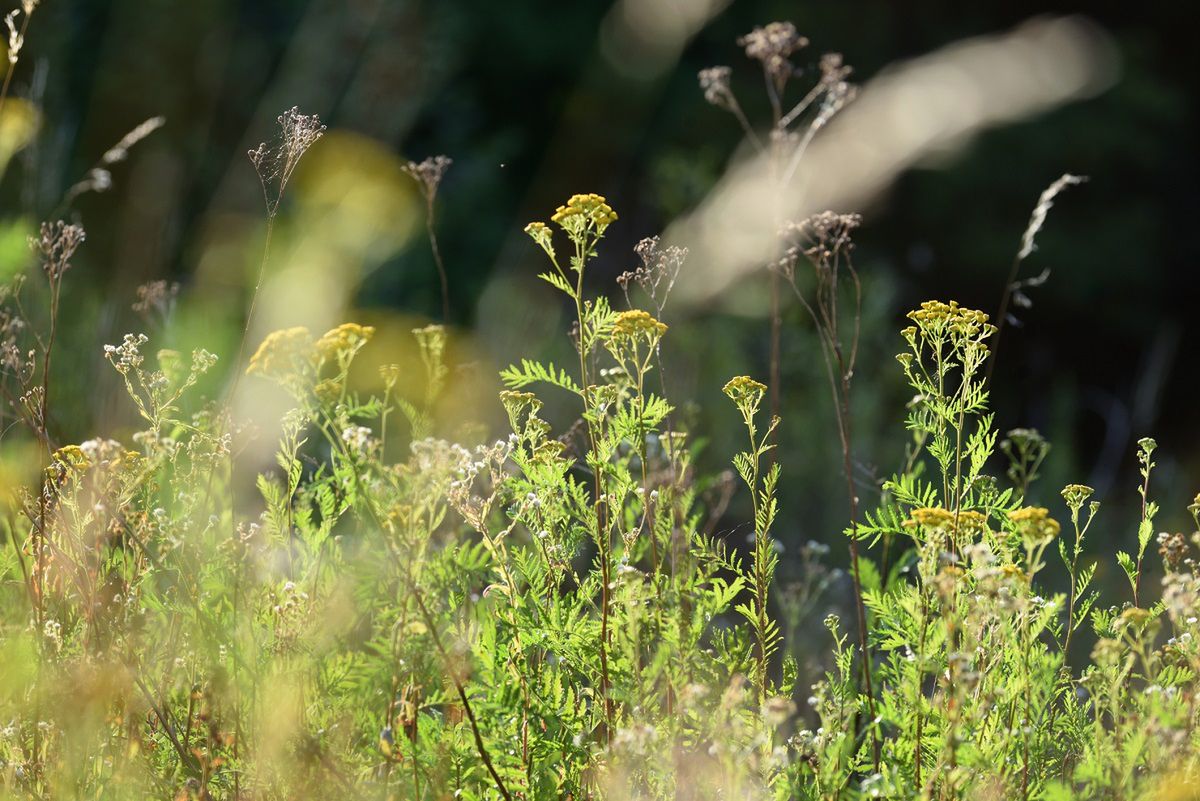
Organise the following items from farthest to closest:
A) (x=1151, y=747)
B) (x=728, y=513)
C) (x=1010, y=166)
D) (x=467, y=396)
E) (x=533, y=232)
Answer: (x=1010, y=166)
(x=728, y=513)
(x=467, y=396)
(x=533, y=232)
(x=1151, y=747)

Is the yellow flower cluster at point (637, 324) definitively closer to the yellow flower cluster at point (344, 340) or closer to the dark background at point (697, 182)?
the yellow flower cluster at point (344, 340)

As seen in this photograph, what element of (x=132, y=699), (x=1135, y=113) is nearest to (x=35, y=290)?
(x=132, y=699)

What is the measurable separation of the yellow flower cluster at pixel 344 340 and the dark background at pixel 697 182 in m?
2.68

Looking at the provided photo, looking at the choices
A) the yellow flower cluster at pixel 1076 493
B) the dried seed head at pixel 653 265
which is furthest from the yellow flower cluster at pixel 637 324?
the yellow flower cluster at pixel 1076 493

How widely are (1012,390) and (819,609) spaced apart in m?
3.72

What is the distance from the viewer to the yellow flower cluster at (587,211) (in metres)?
1.64

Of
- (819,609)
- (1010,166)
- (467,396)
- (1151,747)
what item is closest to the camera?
(1151,747)

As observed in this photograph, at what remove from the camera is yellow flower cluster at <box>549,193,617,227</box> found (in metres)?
1.64

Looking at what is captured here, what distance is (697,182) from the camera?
5.22 metres

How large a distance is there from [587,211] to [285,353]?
458 mm

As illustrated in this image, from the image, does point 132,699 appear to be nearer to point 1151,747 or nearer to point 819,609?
point 1151,747

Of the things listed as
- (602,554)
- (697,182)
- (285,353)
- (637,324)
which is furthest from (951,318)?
(697,182)

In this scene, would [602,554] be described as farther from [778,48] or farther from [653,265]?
[778,48]

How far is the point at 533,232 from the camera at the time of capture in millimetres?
1677
